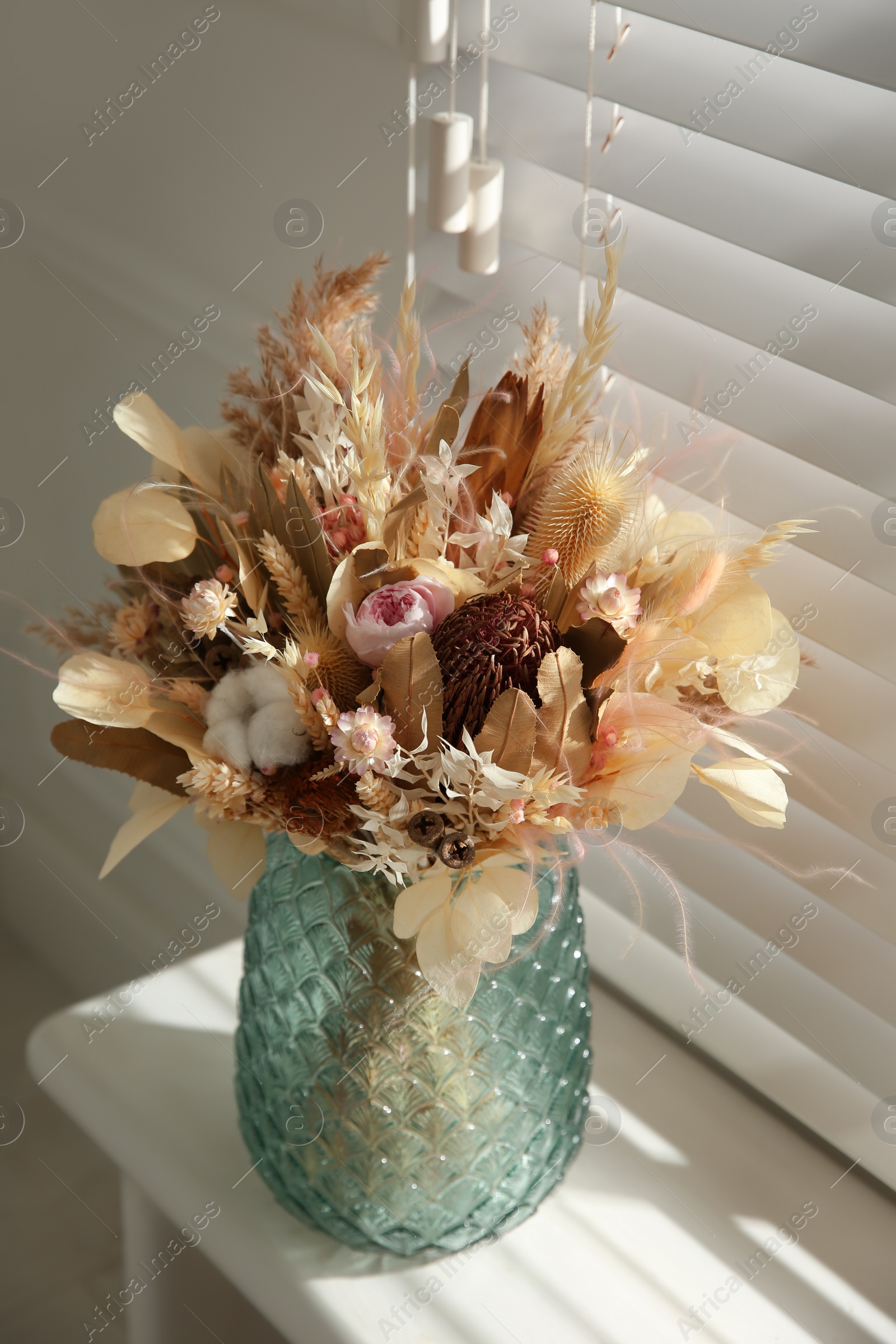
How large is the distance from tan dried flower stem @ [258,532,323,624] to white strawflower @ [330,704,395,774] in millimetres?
86

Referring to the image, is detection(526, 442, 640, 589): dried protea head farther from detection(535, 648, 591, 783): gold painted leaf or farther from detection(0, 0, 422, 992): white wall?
detection(0, 0, 422, 992): white wall

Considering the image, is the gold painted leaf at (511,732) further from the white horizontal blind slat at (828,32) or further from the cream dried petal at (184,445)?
the white horizontal blind slat at (828,32)

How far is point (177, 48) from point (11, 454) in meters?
0.59

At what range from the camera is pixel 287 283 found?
1064mm

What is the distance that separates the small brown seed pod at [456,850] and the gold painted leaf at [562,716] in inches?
2.0

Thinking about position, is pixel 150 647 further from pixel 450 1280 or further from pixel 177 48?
pixel 177 48

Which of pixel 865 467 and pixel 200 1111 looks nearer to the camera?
pixel 865 467

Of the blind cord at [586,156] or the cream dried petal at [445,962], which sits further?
the blind cord at [586,156]

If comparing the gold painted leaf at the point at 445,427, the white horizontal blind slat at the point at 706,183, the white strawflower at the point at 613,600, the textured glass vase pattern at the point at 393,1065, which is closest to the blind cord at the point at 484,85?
the white horizontal blind slat at the point at 706,183

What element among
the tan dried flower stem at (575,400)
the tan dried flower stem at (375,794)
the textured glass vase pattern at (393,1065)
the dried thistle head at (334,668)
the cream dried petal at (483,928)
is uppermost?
the tan dried flower stem at (575,400)

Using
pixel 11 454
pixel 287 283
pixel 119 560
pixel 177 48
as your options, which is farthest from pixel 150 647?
pixel 11 454

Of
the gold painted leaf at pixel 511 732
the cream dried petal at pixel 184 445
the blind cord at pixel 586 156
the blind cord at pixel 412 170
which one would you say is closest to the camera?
the gold painted leaf at pixel 511 732

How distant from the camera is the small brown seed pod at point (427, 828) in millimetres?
539

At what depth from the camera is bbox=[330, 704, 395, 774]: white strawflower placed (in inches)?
20.5
